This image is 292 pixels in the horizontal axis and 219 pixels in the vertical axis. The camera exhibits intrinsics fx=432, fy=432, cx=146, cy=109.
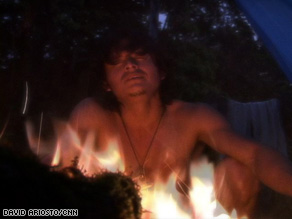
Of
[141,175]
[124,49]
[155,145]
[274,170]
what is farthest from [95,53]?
[274,170]

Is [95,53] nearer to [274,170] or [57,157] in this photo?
[57,157]

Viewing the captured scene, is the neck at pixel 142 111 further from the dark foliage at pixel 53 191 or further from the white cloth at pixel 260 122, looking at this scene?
the dark foliage at pixel 53 191

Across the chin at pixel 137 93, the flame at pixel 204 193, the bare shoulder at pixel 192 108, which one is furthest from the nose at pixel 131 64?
the flame at pixel 204 193

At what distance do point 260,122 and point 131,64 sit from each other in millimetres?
716

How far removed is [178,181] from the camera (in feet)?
6.63

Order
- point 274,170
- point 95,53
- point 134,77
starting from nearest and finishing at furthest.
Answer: point 274,170 → point 134,77 → point 95,53

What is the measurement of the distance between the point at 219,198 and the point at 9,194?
141 centimetres

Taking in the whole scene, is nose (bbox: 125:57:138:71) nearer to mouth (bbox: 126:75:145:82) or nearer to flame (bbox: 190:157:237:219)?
mouth (bbox: 126:75:145:82)

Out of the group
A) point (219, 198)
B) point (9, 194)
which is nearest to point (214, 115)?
point (219, 198)

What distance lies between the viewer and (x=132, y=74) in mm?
1867

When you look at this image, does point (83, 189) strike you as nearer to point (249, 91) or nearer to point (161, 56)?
point (161, 56)

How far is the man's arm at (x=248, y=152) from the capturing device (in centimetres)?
147

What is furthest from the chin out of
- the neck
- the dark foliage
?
the dark foliage

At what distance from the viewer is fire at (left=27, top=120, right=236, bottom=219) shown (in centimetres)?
157
